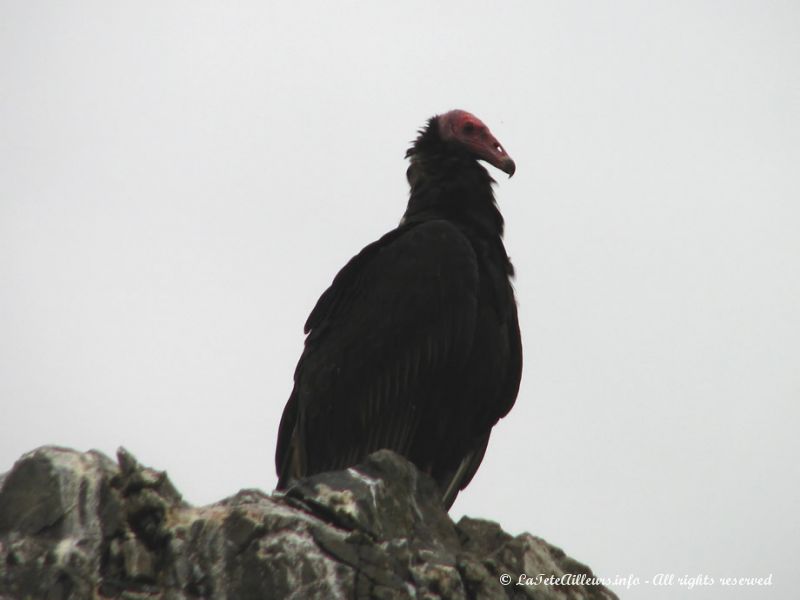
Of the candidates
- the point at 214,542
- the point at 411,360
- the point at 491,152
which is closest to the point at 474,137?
the point at 491,152

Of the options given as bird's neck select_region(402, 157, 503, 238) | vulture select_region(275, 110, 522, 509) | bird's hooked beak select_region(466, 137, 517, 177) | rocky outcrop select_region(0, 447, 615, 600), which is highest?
bird's hooked beak select_region(466, 137, 517, 177)

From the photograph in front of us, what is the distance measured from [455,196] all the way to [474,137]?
2.80ft

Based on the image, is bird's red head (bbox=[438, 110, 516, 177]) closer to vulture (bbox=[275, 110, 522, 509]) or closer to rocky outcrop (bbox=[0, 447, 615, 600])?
vulture (bbox=[275, 110, 522, 509])

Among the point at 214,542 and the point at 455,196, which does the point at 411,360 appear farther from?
the point at 214,542

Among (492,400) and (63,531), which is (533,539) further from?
(63,531)

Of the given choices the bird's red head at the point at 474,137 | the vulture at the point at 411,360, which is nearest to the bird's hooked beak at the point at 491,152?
the bird's red head at the point at 474,137

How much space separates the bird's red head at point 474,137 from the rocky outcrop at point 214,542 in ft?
10.6

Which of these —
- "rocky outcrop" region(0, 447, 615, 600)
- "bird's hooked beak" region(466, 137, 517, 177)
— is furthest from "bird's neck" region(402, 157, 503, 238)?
"rocky outcrop" region(0, 447, 615, 600)

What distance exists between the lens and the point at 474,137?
8023 millimetres

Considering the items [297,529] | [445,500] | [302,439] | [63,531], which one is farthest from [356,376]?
[63,531]

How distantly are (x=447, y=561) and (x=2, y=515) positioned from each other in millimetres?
1819

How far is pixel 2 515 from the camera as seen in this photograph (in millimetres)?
4289

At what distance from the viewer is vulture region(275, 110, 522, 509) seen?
6.49 m

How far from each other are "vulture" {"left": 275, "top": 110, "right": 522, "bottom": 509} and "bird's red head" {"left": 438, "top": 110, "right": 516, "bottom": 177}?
3.29 feet
